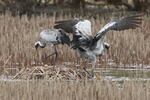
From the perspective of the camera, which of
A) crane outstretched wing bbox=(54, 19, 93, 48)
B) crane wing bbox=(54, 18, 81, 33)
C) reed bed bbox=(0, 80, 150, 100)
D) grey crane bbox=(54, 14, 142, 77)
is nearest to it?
reed bed bbox=(0, 80, 150, 100)

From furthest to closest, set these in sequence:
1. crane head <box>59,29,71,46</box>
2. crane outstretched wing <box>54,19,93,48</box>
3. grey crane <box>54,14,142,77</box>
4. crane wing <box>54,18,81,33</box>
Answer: crane head <box>59,29,71,46</box>
crane wing <box>54,18,81,33</box>
crane outstretched wing <box>54,19,93,48</box>
grey crane <box>54,14,142,77</box>

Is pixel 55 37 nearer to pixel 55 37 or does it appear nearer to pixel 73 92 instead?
pixel 55 37

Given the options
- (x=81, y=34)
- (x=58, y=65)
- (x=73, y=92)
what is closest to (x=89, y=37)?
(x=81, y=34)

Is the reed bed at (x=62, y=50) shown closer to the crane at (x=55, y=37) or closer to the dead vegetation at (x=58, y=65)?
the dead vegetation at (x=58, y=65)

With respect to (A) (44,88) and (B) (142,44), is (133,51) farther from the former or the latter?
(A) (44,88)

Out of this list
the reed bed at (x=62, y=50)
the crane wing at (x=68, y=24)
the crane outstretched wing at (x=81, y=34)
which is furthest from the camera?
the reed bed at (x=62, y=50)

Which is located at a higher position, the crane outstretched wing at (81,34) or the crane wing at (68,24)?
the crane wing at (68,24)

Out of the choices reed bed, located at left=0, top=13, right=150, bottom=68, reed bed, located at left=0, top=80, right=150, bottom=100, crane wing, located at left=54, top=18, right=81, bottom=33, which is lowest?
reed bed, located at left=0, top=80, right=150, bottom=100

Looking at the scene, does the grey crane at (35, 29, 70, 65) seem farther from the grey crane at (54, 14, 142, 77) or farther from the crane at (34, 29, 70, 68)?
the grey crane at (54, 14, 142, 77)

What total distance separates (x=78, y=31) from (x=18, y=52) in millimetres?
2421

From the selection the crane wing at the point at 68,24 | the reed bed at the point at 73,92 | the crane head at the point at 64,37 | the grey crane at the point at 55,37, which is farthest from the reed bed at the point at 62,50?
the reed bed at the point at 73,92

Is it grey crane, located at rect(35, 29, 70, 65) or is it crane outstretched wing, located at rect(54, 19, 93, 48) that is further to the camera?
grey crane, located at rect(35, 29, 70, 65)

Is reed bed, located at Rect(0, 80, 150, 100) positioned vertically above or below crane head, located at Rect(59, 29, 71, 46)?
below

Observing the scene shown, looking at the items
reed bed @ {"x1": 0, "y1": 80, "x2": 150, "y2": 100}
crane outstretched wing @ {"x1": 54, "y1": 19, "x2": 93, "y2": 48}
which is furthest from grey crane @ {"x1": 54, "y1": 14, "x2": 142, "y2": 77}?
reed bed @ {"x1": 0, "y1": 80, "x2": 150, "y2": 100}
